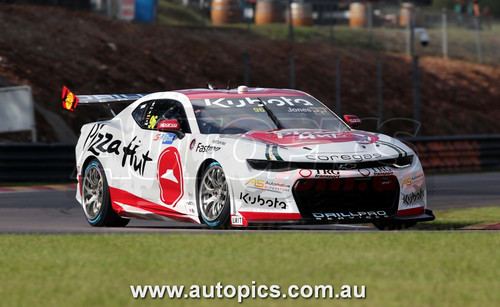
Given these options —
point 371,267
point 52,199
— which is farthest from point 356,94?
point 371,267

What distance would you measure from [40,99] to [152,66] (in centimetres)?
674

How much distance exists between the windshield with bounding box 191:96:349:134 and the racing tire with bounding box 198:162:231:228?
0.58 meters

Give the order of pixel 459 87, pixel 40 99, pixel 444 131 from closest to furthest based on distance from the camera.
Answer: pixel 40 99
pixel 444 131
pixel 459 87

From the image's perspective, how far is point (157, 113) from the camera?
40.7ft

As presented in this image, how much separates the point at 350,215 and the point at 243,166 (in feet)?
3.68

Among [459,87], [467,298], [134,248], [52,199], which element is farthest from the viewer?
[459,87]

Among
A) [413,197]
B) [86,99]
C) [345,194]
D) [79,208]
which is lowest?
[79,208]

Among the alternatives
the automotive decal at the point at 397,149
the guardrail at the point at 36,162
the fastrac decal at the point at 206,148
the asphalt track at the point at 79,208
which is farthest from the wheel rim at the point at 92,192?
the guardrail at the point at 36,162

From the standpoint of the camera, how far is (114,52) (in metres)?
34.3

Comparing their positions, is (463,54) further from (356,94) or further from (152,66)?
(152,66)

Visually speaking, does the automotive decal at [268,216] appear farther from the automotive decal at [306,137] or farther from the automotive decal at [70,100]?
the automotive decal at [70,100]

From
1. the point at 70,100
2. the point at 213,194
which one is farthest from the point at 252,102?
the point at 70,100

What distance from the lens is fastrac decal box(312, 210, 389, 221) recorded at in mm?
Answer: 10492

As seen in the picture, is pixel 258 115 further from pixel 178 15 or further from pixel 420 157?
pixel 178 15
